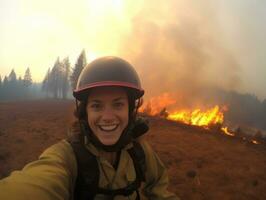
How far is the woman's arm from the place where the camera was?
141cm

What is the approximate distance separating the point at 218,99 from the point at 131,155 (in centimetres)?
11306

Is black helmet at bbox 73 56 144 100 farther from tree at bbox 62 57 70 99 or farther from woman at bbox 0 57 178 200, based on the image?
tree at bbox 62 57 70 99

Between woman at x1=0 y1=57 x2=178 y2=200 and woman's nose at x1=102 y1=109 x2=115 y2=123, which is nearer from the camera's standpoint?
woman at x1=0 y1=57 x2=178 y2=200

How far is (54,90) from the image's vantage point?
76.7m

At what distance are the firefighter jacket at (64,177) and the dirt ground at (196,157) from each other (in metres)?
4.45

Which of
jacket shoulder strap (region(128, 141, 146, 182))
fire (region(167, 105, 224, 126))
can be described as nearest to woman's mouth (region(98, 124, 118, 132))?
jacket shoulder strap (region(128, 141, 146, 182))

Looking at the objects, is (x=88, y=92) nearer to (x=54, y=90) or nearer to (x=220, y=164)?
(x=220, y=164)

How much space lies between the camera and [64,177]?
2016mm

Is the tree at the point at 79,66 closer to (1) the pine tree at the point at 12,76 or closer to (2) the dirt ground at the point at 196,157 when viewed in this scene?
(1) the pine tree at the point at 12,76

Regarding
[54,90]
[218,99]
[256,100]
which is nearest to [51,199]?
[54,90]

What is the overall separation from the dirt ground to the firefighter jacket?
175 inches

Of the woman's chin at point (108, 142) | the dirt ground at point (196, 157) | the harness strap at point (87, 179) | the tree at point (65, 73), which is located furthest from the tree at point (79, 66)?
the harness strap at point (87, 179)

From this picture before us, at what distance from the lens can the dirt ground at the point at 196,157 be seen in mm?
12094

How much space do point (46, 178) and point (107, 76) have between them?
4.70ft
